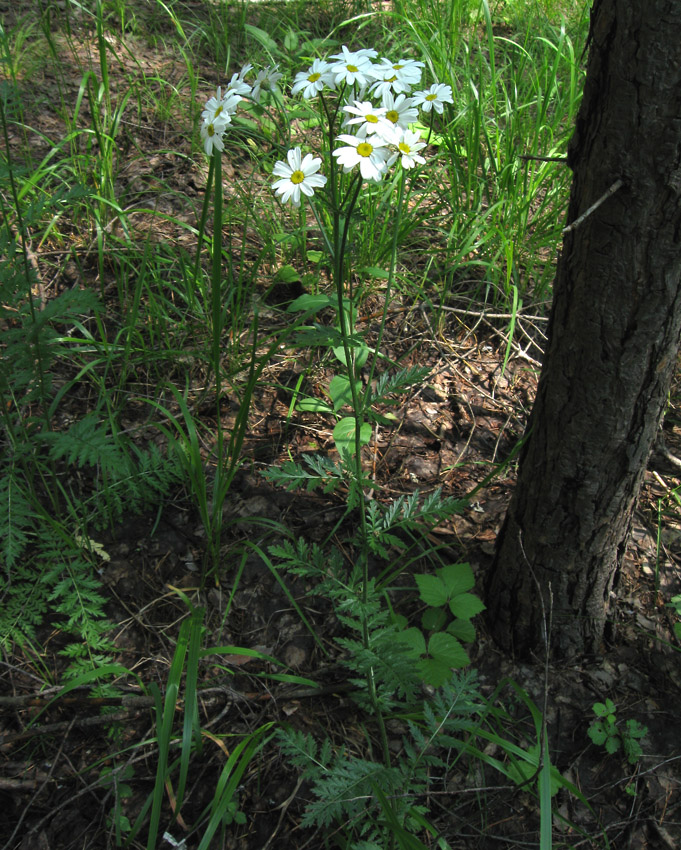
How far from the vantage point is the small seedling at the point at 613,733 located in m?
1.38

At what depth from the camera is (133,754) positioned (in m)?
1.33

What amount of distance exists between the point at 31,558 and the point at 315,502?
2.43 ft

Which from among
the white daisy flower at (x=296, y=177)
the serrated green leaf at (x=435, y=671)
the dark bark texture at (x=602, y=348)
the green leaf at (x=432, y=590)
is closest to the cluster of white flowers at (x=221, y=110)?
the white daisy flower at (x=296, y=177)

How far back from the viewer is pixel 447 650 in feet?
4.72

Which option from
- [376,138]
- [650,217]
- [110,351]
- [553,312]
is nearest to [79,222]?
[110,351]

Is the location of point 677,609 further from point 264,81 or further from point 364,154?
point 264,81

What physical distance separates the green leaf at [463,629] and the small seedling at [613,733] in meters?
0.31

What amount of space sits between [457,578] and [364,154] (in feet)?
3.30

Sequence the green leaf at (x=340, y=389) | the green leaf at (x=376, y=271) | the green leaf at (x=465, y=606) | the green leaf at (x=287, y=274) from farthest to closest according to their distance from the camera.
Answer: the green leaf at (x=287, y=274) → the green leaf at (x=376, y=271) → the green leaf at (x=340, y=389) → the green leaf at (x=465, y=606)

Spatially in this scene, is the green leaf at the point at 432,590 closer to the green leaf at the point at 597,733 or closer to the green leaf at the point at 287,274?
the green leaf at the point at 597,733

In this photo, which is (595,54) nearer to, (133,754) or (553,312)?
(553,312)

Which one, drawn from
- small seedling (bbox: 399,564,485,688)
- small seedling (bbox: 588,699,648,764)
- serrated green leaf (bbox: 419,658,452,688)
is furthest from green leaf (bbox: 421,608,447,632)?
small seedling (bbox: 588,699,648,764)

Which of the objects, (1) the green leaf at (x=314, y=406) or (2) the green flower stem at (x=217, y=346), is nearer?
(2) the green flower stem at (x=217, y=346)

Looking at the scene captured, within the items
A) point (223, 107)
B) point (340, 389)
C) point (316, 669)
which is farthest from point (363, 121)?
point (316, 669)
